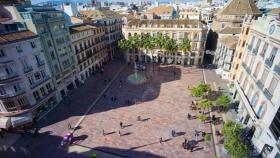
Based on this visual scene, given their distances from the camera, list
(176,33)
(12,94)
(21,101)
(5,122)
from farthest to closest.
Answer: (176,33) → (21,101) → (5,122) → (12,94)

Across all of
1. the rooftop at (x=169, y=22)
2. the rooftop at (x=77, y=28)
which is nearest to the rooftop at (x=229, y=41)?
the rooftop at (x=169, y=22)

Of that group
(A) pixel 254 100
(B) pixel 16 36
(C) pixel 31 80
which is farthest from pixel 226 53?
(B) pixel 16 36

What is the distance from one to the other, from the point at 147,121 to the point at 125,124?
15.8 feet

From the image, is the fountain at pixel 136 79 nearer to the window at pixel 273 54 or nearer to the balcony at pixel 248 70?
the balcony at pixel 248 70

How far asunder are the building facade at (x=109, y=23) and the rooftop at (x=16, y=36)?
31401mm

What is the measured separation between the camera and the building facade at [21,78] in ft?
104

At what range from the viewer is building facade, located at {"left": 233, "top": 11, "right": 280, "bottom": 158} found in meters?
24.0

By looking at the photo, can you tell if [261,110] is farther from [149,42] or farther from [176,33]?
[149,42]

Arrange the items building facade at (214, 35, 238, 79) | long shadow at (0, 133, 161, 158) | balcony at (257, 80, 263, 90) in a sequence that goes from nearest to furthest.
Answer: balcony at (257, 80, 263, 90) < long shadow at (0, 133, 161, 158) < building facade at (214, 35, 238, 79)

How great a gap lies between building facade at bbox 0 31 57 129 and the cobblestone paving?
12.3 m

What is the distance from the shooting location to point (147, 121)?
1433 inches

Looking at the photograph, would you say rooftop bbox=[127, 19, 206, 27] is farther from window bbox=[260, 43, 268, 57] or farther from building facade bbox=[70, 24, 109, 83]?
window bbox=[260, 43, 268, 57]

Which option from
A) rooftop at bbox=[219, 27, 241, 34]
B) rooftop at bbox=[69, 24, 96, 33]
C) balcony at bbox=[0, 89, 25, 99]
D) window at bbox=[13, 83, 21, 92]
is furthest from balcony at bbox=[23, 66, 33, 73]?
rooftop at bbox=[219, 27, 241, 34]

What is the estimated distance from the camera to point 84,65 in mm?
56344
